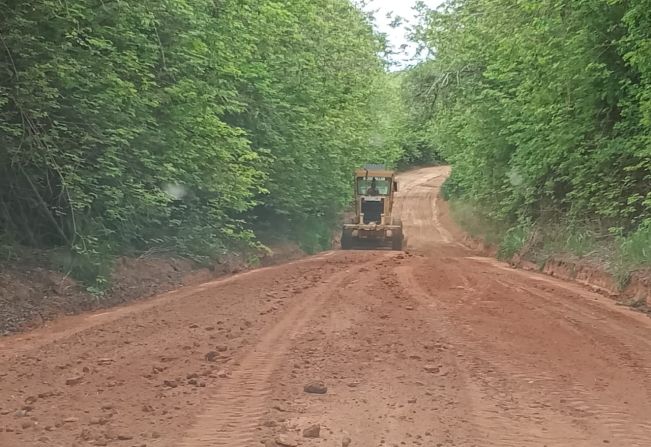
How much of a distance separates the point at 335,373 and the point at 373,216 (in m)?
24.8

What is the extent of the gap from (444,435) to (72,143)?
28.1ft

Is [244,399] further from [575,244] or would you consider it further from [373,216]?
[373,216]

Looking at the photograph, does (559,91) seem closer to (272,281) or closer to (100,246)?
(272,281)

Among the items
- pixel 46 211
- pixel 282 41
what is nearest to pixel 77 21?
pixel 46 211

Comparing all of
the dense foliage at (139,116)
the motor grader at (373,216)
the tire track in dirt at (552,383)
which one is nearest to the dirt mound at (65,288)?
the dense foliage at (139,116)

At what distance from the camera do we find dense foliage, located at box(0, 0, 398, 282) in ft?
35.3

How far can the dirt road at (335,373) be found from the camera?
5449mm

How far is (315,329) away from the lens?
377 inches

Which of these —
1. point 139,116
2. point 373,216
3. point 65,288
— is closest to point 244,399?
point 65,288

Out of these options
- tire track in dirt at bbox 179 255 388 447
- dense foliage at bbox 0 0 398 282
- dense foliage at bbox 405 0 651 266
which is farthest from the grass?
dense foliage at bbox 0 0 398 282

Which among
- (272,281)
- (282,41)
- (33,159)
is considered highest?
(282,41)

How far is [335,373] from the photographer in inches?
281

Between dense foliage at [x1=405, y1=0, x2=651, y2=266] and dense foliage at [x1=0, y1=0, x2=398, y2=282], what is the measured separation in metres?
5.70

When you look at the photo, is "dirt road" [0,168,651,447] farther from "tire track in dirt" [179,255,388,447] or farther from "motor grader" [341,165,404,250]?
"motor grader" [341,165,404,250]
